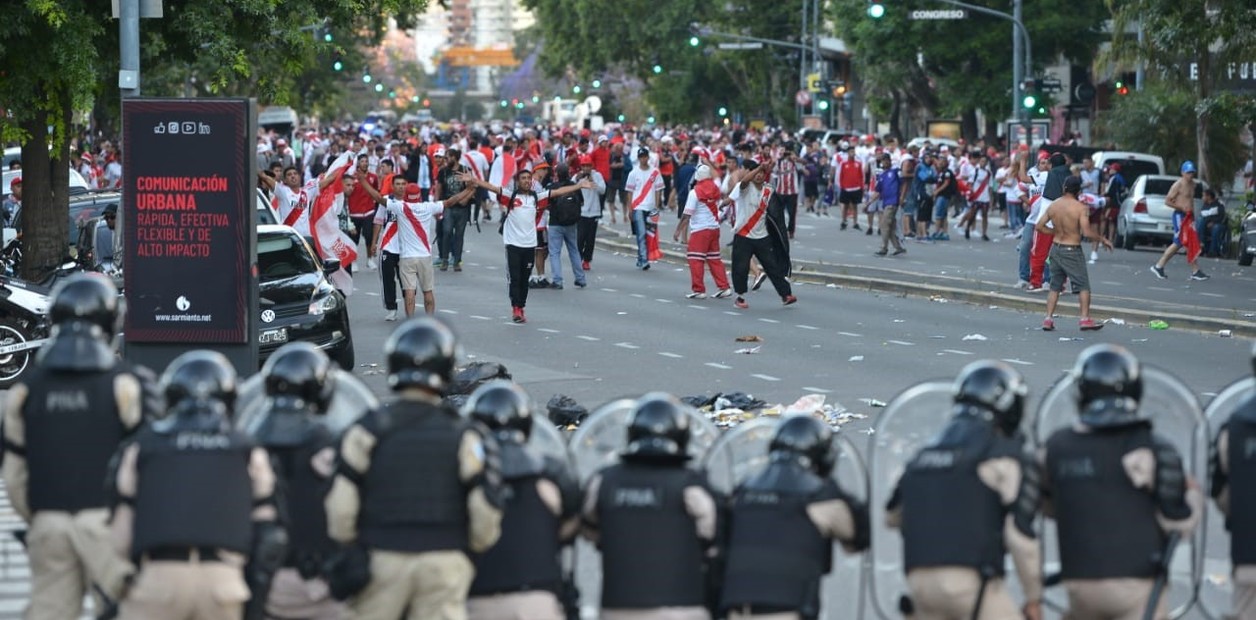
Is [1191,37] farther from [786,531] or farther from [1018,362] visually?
[786,531]

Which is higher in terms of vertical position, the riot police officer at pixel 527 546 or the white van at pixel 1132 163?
the white van at pixel 1132 163

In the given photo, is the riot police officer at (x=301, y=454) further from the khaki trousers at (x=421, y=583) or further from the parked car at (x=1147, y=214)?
the parked car at (x=1147, y=214)

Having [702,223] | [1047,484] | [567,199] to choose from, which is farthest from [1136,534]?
[567,199]

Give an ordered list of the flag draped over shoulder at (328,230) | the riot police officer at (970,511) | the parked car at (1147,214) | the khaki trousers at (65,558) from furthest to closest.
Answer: the parked car at (1147,214)
the flag draped over shoulder at (328,230)
the khaki trousers at (65,558)
the riot police officer at (970,511)

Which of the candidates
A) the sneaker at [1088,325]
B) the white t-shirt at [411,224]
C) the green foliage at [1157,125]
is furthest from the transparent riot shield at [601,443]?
the green foliage at [1157,125]

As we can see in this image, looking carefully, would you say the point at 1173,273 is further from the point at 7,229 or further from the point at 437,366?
the point at 437,366

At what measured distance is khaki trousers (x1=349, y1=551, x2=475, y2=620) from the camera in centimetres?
638

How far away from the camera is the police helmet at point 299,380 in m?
6.84

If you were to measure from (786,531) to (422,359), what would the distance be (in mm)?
1265

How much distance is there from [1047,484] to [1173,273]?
22.7 metres

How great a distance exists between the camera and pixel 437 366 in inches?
256

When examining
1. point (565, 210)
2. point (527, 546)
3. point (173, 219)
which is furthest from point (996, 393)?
point (565, 210)

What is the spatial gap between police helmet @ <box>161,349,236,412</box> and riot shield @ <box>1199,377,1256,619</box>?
130 inches

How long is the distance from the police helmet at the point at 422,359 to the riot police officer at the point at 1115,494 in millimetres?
1976
